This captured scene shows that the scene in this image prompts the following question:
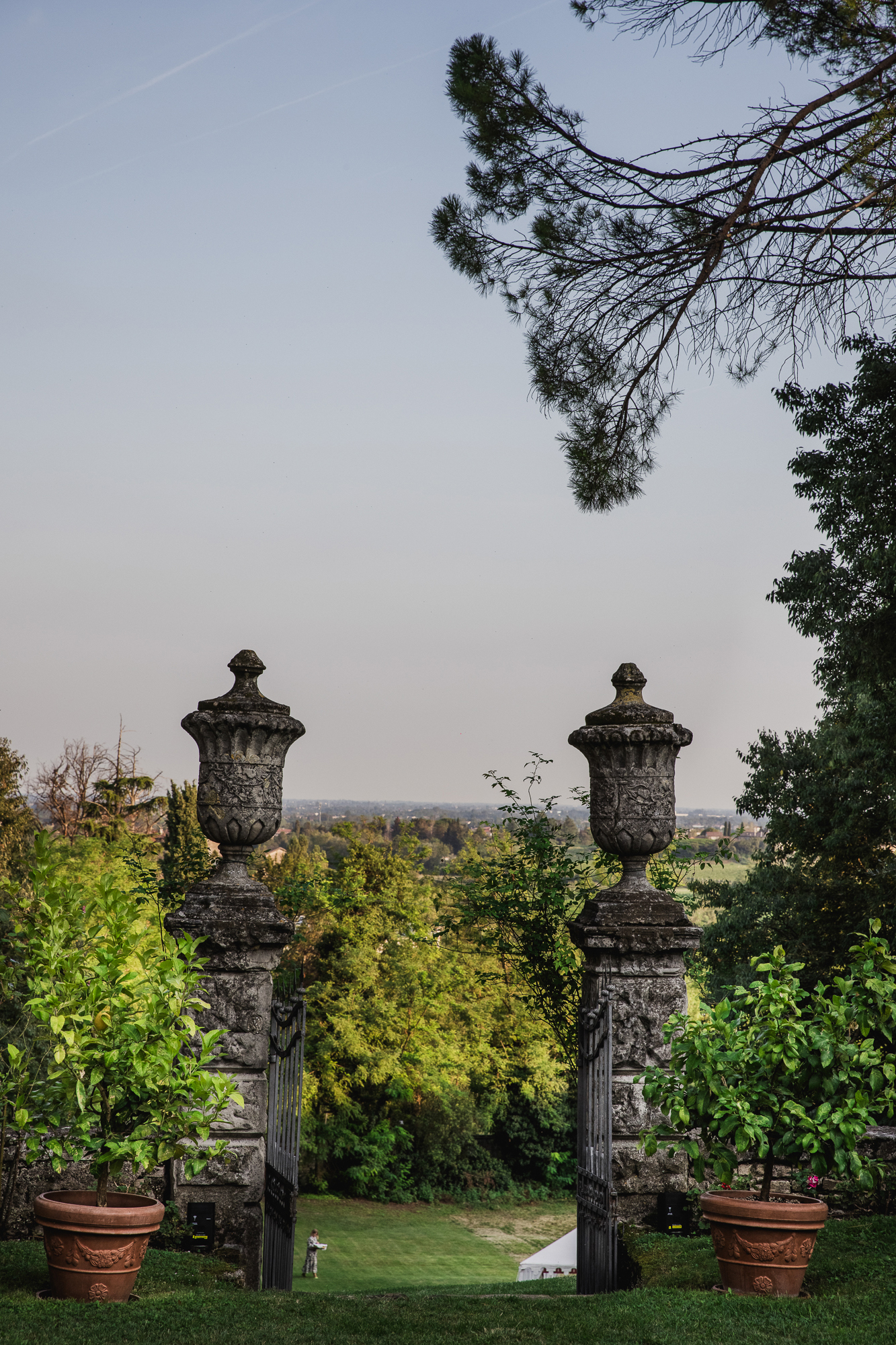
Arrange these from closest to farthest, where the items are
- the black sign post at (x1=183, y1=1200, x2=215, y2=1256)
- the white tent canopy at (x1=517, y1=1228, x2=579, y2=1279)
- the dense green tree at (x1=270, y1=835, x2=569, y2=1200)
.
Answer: the black sign post at (x1=183, y1=1200, x2=215, y2=1256) → the white tent canopy at (x1=517, y1=1228, x2=579, y2=1279) → the dense green tree at (x1=270, y1=835, x2=569, y2=1200)

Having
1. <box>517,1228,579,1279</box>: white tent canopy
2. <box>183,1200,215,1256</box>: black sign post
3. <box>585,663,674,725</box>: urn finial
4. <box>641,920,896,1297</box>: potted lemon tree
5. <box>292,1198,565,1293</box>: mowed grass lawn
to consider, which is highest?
<box>585,663,674,725</box>: urn finial

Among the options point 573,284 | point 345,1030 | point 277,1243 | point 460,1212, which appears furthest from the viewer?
point 460,1212

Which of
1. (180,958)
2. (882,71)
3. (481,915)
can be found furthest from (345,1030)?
(882,71)

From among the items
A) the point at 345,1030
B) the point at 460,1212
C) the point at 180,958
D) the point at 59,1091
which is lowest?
the point at 460,1212

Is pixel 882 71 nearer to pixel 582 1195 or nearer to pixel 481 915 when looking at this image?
pixel 582 1195

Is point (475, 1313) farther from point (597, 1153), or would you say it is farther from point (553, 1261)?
point (553, 1261)

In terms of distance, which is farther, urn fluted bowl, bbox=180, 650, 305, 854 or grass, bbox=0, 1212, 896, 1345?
urn fluted bowl, bbox=180, 650, 305, 854

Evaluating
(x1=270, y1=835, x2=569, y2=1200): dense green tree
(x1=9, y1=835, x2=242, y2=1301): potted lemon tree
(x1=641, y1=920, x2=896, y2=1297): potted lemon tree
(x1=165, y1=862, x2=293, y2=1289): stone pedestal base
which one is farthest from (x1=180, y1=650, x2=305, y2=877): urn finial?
(x1=270, y1=835, x2=569, y2=1200): dense green tree

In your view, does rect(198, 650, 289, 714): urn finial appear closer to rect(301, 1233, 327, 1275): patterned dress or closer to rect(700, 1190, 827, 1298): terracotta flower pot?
rect(700, 1190, 827, 1298): terracotta flower pot

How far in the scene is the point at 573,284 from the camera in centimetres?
613

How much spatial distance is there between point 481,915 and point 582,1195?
320cm

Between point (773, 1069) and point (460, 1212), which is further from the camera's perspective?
point (460, 1212)

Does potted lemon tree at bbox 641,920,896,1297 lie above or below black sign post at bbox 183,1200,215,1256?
above

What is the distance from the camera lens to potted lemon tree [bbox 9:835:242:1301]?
3.60 meters
